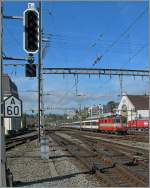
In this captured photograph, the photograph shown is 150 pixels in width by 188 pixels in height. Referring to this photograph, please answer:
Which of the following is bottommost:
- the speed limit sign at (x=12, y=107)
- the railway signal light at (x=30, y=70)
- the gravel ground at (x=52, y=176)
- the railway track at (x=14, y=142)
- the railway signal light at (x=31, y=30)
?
the railway track at (x=14, y=142)

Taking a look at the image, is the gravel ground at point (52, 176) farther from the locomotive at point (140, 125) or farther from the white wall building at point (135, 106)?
the white wall building at point (135, 106)

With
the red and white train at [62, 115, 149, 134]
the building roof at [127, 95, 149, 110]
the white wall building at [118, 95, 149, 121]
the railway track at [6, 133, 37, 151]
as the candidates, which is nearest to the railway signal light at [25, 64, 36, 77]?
the railway track at [6, 133, 37, 151]

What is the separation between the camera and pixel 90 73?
43.1m

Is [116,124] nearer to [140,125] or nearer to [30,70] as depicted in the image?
[140,125]

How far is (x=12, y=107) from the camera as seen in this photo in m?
12.2

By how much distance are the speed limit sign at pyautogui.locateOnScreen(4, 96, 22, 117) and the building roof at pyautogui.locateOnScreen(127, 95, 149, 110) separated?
351 feet

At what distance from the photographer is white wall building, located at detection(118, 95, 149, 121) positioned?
117062 millimetres

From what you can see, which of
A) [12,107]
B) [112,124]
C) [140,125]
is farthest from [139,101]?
[12,107]

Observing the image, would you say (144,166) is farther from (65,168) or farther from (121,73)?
(121,73)

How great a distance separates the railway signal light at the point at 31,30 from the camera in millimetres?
12469

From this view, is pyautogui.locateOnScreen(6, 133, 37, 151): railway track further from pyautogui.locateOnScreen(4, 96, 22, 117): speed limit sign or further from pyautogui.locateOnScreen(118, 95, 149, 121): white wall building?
pyautogui.locateOnScreen(118, 95, 149, 121): white wall building

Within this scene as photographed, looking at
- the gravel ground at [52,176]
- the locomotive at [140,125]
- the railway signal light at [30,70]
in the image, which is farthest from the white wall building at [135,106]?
the railway signal light at [30,70]

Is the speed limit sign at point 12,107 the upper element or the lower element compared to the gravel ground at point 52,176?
upper

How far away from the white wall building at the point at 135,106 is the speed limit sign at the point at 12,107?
101 m
